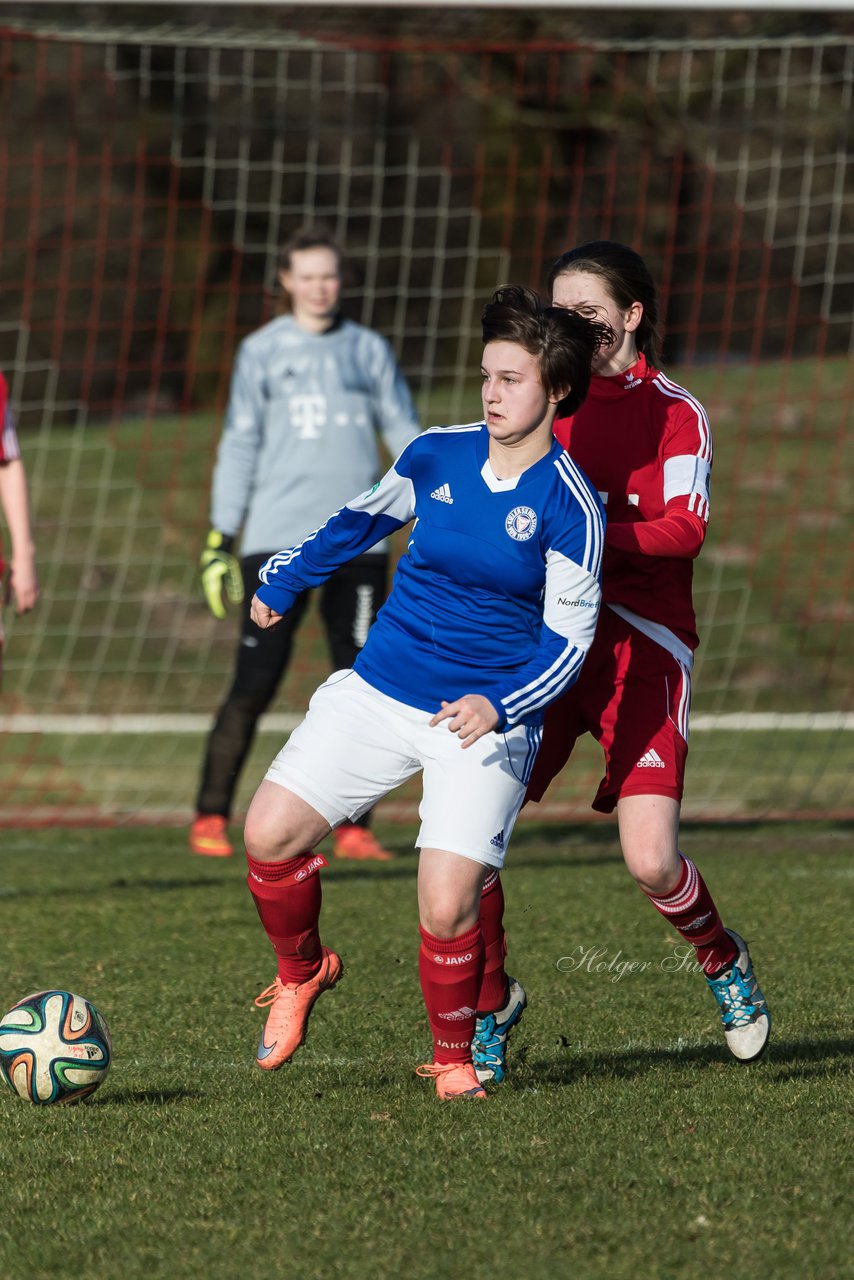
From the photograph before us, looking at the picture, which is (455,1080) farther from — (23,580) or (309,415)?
(309,415)

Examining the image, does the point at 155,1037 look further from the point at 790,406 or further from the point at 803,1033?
the point at 790,406

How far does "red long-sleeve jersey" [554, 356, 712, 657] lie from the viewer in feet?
13.3

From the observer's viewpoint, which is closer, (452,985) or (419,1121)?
(419,1121)

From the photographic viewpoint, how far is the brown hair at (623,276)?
4.06 m

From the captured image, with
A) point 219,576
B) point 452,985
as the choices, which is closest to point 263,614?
point 452,985

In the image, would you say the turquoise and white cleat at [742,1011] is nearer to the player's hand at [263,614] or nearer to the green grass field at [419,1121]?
the green grass field at [419,1121]

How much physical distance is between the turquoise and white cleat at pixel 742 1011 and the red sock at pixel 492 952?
48 cm

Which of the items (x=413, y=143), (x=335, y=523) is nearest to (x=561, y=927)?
(x=335, y=523)

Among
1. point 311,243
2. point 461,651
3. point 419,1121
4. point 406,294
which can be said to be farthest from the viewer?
point 406,294

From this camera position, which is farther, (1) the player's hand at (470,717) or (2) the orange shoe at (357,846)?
(2) the orange shoe at (357,846)

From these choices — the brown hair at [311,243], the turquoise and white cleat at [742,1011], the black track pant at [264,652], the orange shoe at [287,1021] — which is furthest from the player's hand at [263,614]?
the brown hair at [311,243]

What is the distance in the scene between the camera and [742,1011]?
4059mm

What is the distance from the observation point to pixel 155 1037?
14.7 ft

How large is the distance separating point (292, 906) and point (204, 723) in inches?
305
